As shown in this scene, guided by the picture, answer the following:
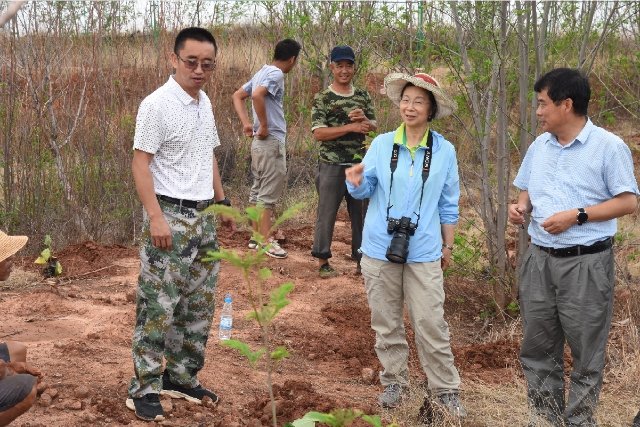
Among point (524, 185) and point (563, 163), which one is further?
point (524, 185)

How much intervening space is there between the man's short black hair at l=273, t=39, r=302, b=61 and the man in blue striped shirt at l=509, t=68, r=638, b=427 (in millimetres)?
3715

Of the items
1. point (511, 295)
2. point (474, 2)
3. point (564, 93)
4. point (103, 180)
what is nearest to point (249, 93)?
point (103, 180)

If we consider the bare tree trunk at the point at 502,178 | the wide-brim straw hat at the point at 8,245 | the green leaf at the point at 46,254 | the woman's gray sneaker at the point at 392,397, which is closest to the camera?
the wide-brim straw hat at the point at 8,245

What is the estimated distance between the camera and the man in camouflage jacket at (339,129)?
639 cm

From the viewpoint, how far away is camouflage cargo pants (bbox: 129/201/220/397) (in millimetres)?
3734

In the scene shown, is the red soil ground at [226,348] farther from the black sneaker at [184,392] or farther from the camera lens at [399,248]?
the camera lens at [399,248]

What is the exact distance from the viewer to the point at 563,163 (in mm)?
3734

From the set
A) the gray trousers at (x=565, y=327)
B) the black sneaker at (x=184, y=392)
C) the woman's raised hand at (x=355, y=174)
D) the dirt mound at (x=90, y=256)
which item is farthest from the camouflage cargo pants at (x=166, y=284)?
the dirt mound at (x=90, y=256)

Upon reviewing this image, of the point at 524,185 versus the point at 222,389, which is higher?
the point at 524,185

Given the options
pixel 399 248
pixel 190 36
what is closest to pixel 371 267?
pixel 399 248

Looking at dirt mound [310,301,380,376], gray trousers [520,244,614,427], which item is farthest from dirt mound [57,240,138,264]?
gray trousers [520,244,614,427]

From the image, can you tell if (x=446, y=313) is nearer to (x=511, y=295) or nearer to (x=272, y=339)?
(x=511, y=295)

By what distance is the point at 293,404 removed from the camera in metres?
4.07

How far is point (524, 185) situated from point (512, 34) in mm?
1987
